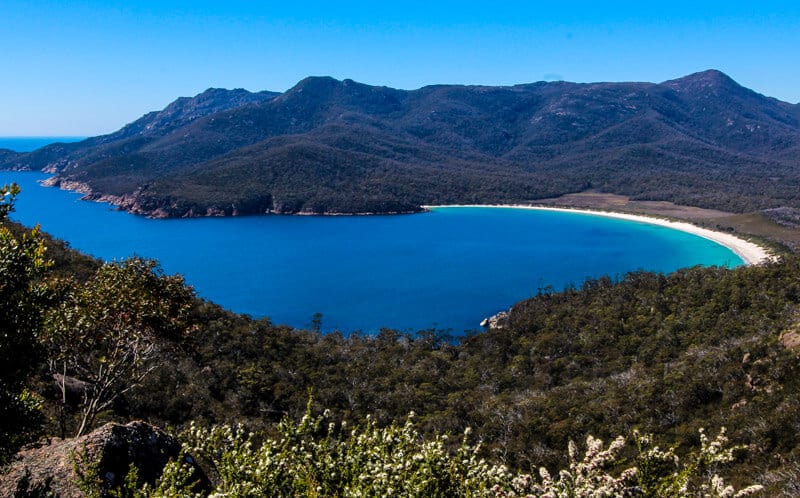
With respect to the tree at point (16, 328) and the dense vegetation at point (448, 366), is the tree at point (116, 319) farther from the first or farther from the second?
the tree at point (16, 328)

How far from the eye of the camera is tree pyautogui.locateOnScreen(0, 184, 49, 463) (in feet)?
26.9

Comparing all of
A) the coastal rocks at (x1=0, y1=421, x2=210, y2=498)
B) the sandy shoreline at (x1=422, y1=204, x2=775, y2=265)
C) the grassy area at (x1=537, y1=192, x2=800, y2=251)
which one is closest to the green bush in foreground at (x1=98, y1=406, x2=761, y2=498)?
the coastal rocks at (x1=0, y1=421, x2=210, y2=498)

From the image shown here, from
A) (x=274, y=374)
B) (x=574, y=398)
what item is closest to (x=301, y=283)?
(x=274, y=374)

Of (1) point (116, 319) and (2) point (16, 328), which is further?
(1) point (116, 319)

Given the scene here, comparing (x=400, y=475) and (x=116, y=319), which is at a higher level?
(x=116, y=319)

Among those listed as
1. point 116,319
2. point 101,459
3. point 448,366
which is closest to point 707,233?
point 448,366

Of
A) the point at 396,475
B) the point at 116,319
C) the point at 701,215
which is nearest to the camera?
the point at 396,475

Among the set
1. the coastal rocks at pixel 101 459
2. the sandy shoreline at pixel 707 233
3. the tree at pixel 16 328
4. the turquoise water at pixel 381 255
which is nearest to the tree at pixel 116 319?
→ the coastal rocks at pixel 101 459

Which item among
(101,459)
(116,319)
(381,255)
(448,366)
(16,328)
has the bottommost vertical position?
(381,255)

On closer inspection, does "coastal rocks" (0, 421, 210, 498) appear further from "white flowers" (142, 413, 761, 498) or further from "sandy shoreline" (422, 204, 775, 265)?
"sandy shoreline" (422, 204, 775, 265)

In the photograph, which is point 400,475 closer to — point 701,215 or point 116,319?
point 116,319

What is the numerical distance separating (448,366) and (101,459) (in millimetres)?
32759

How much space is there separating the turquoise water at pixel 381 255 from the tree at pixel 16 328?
51.3 m

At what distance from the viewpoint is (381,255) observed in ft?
332
